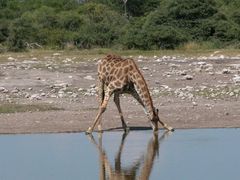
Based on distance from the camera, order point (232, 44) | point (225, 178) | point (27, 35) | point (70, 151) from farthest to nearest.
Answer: point (27, 35) → point (232, 44) → point (70, 151) → point (225, 178)

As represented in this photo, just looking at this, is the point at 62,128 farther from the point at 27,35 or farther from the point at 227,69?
the point at 27,35

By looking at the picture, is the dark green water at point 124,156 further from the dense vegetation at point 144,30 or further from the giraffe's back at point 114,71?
the dense vegetation at point 144,30

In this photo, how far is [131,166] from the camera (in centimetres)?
1322

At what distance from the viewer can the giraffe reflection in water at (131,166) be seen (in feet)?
40.6

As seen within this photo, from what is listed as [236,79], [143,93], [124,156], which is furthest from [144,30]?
[124,156]

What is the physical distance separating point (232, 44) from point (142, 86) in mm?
26792

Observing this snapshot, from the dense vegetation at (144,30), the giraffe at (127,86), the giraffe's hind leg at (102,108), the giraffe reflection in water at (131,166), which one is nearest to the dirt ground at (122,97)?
the giraffe's hind leg at (102,108)

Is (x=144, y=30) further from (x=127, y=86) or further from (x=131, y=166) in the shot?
(x=131, y=166)

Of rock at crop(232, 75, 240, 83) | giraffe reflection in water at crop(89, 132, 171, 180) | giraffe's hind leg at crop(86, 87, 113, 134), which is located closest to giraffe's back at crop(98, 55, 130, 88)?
giraffe's hind leg at crop(86, 87, 113, 134)

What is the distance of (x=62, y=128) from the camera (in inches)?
701

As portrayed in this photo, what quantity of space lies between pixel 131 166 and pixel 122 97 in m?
9.20

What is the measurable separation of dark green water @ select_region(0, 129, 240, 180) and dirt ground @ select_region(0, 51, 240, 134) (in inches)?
51.4

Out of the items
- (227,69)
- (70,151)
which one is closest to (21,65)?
(227,69)

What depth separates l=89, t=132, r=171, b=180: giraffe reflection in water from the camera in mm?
12375
